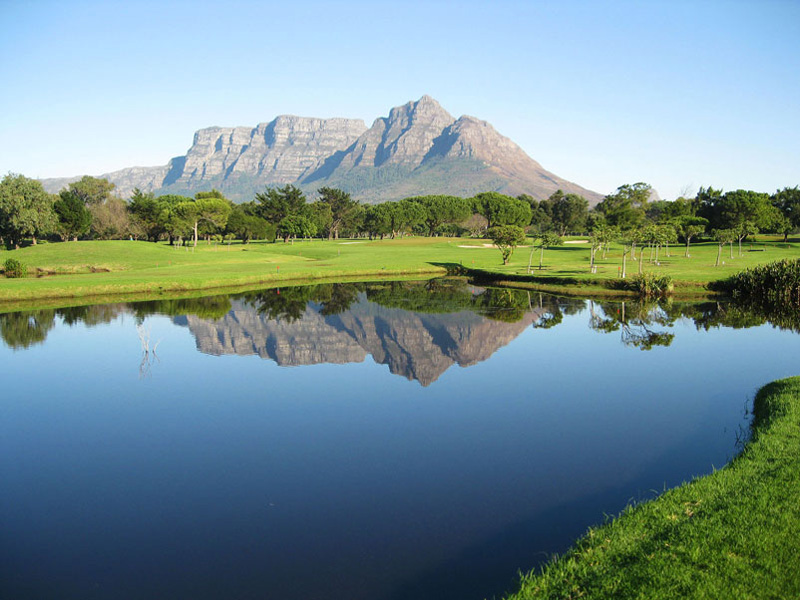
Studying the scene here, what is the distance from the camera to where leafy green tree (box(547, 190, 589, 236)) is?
171750 millimetres

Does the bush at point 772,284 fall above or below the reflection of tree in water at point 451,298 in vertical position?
above

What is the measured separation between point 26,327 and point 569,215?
160949 mm

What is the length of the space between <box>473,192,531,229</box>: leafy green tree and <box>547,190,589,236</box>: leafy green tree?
11.4 meters

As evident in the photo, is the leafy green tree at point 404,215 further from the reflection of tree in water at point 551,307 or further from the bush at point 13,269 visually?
the reflection of tree in water at point 551,307

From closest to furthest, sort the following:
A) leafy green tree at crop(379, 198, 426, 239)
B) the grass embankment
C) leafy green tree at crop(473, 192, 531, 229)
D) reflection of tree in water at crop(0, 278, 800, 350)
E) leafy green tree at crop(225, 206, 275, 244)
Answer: reflection of tree in water at crop(0, 278, 800, 350) < the grass embankment < leafy green tree at crop(225, 206, 275, 244) < leafy green tree at crop(379, 198, 426, 239) < leafy green tree at crop(473, 192, 531, 229)

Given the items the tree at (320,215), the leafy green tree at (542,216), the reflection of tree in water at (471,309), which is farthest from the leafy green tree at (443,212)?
the reflection of tree in water at (471,309)

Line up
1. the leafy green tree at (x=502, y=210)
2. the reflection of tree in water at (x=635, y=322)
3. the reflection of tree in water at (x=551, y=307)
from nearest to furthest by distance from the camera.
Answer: the reflection of tree in water at (x=635, y=322), the reflection of tree in water at (x=551, y=307), the leafy green tree at (x=502, y=210)

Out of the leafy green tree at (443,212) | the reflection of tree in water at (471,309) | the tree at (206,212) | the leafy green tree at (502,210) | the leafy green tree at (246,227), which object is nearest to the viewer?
the reflection of tree in water at (471,309)

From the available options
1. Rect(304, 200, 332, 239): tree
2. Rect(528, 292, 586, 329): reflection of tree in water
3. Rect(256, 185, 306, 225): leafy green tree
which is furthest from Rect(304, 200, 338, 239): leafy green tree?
Rect(528, 292, 586, 329): reflection of tree in water

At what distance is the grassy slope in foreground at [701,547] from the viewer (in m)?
8.02

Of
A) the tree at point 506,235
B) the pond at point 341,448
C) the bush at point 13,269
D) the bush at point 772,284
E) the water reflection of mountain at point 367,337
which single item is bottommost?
the pond at point 341,448

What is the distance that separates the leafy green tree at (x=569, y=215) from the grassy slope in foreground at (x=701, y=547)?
16558 centimetres

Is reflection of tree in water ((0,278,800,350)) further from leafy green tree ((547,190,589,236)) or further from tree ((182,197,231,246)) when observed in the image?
leafy green tree ((547,190,589,236))

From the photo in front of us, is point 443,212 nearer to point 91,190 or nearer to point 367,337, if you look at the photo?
point 91,190
